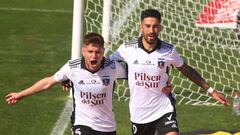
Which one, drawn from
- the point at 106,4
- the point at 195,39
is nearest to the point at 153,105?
the point at 106,4

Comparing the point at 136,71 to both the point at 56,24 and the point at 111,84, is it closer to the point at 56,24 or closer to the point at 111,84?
the point at 111,84

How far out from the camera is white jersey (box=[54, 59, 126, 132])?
666 centimetres

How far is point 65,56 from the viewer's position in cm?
1398

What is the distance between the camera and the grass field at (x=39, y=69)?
9.50m

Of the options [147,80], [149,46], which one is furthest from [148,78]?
[149,46]

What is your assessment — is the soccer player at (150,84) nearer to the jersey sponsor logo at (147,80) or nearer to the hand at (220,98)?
the jersey sponsor logo at (147,80)

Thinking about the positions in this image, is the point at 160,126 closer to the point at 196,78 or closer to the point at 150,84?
the point at 150,84

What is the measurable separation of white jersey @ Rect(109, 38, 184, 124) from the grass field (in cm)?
200

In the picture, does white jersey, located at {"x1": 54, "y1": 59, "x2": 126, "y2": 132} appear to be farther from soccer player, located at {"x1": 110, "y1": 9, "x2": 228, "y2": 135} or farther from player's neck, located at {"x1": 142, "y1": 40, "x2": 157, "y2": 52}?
player's neck, located at {"x1": 142, "y1": 40, "x2": 157, "y2": 52}

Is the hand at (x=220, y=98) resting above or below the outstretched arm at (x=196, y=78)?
below

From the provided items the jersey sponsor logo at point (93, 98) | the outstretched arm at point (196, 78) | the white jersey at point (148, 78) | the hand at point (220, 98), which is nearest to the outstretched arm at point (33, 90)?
the jersey sponsor logo at point (93, 98)

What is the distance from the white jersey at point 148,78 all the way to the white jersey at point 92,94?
0.38 meters

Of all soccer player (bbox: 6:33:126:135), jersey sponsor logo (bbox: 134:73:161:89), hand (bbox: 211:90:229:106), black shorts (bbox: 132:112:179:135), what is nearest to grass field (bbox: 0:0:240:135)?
black shorts (bbox: 132:112:179:135)

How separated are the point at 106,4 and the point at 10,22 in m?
6.98
